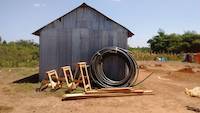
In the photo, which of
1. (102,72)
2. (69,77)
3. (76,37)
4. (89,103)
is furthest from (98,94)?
(76,37)

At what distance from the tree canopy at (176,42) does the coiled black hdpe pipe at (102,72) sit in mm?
57122

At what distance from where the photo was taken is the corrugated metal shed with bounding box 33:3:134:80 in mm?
16703

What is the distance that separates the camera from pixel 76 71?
1560cm

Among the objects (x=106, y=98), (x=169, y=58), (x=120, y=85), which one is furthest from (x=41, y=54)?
(x=169, y=58)

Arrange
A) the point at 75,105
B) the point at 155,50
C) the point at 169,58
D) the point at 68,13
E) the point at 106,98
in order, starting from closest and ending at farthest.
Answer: the point at 75,105 < the point at 106,98 < the point at 68,13 < the point at 169,58 < the point at 155,50

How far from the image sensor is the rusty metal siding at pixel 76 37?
1670 centimetres

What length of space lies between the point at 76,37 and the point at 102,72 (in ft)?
6.83

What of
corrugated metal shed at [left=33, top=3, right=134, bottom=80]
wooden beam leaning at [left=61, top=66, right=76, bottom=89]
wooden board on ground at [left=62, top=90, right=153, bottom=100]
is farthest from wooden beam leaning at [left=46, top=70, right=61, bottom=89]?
wooden board on ground at [left=62, top=90, right=153, bottom=100]

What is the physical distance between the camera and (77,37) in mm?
16828

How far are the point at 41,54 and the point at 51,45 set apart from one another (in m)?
0.64

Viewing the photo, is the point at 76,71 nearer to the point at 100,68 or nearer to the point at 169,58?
the point at 100,68

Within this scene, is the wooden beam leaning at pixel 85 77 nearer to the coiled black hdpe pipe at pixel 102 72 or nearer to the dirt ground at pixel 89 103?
the coiled black hdpe pipe at pixel 102 72

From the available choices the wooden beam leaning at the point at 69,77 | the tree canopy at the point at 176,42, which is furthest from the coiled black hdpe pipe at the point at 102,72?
the tree canopy at the point at 176,42

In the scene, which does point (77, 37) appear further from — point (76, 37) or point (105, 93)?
point (105, 93)
